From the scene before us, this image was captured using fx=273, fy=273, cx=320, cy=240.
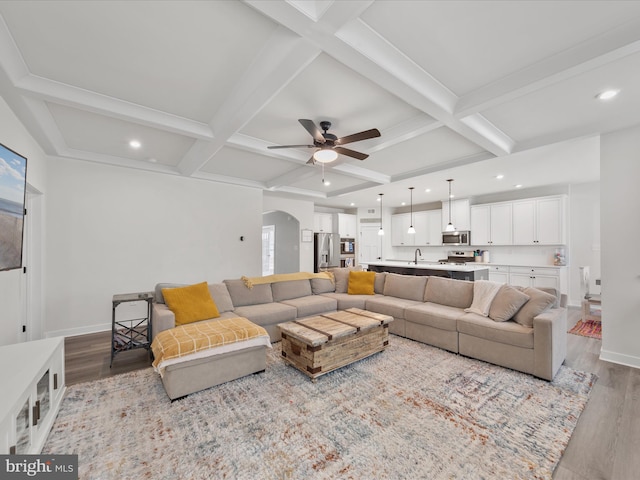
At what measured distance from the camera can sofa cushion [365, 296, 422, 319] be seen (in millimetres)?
4000

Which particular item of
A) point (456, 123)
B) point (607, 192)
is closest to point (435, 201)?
point (607, 192)

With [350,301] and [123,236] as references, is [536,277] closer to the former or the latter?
[350,301]

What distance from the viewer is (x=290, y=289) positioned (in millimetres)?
4531

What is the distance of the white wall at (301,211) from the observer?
23.6 feet

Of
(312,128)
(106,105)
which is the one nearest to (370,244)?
(312,128)

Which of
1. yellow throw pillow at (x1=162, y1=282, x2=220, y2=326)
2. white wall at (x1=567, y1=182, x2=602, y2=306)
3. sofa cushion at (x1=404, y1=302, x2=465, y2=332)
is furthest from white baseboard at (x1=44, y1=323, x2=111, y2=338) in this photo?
white wall at (x1=567, y1=182, x2=602, y2=306)

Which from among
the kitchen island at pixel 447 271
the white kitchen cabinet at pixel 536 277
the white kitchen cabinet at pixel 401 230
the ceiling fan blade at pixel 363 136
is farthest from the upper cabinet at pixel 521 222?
the ceiling fan blade at pixel 363 136

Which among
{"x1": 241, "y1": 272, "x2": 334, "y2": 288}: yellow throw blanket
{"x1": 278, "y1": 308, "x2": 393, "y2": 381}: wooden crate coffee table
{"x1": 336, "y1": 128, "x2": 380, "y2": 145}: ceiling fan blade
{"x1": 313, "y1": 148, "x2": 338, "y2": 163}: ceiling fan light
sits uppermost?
{"x1": 336, "y1": 128, "x2": 380, "y2": 145}: ceiling fan blade

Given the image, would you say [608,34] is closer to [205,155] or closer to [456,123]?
[456,123]

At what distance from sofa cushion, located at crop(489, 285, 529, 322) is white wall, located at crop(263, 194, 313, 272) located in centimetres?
536

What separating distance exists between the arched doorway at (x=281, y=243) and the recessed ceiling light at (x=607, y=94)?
621cm

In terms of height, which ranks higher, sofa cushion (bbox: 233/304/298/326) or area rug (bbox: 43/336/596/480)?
sofa cushion (bbox: 233/304/298/326)

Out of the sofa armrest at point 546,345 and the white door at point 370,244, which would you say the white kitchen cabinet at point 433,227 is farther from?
the sofa armrest at point 546,345

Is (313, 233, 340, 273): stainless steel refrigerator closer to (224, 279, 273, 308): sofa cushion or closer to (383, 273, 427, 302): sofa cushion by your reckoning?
(383, 273, 427, 302): sofa cushion
